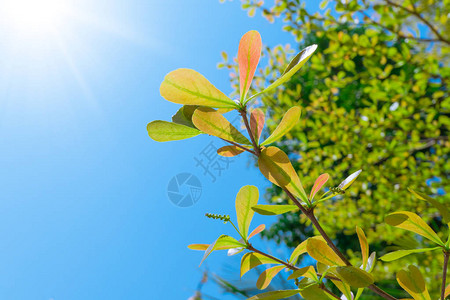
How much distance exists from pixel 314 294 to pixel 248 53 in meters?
0.25

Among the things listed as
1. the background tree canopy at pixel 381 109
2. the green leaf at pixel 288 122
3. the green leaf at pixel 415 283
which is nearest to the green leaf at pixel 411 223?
the green leaf at pixel 415 283

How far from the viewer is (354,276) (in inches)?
12.1

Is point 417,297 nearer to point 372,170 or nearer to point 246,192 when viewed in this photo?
point 246,192

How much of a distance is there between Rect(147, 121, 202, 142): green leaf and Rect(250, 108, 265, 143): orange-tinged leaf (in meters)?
0.05

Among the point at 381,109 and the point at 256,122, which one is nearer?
the point at 256,122

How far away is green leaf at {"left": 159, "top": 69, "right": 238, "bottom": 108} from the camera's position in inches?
11.7

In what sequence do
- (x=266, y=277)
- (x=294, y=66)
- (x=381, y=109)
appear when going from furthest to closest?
1. (x=381, y=109)
2. (x=266, y=277)
3. (x=294, y=66)

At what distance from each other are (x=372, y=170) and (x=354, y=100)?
4.13 m

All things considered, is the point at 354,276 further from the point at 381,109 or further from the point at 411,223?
the point at 381,109

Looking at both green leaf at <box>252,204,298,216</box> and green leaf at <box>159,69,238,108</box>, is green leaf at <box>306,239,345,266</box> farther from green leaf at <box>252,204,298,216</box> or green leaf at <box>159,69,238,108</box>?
green leaf at <box>159,69,238,108</box>

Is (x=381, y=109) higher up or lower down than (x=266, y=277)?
higher up

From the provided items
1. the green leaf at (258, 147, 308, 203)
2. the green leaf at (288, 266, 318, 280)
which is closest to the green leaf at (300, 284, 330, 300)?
the green leaf at (288, 266, 318, 280)

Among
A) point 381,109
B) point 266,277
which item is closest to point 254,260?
point 266,277

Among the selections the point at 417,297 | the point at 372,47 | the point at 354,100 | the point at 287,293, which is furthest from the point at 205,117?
the point at 354,100
